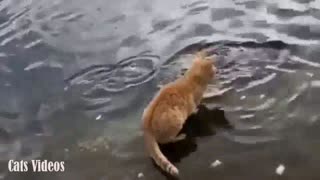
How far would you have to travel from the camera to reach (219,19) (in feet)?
4.31

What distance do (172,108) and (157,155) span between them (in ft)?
0.31

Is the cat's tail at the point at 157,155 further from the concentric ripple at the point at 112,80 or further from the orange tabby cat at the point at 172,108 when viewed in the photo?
the concentric ripple at the point at 112,80

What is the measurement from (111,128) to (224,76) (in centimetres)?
24

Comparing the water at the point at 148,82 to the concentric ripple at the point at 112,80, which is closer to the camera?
the water at the point at 148,82

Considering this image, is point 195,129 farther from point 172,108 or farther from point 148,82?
point 148,82

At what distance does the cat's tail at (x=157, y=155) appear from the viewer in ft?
3.15

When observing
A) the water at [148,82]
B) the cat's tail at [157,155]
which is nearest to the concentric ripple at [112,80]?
the water at [148,82]

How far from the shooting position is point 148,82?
1.16 m

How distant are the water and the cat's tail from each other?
0.01 m

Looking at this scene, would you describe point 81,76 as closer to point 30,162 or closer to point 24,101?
point 24,101

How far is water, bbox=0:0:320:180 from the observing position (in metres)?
1.00

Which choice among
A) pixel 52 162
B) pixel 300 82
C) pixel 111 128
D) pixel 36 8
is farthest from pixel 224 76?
pixel 36 8

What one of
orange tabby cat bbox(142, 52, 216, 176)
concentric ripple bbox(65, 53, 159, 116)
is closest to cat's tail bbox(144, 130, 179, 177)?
orange tabby cat bbox(142, 52, 216, 176)

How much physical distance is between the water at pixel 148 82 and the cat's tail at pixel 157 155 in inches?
0.5
